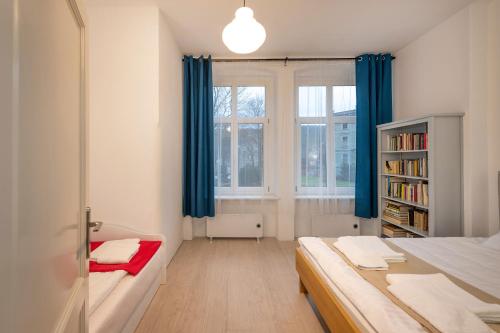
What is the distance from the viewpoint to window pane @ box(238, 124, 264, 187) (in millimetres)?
3781

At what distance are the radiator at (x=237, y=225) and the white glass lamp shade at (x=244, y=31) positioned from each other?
2.38 meters

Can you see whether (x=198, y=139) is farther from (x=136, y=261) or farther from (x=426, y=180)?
(x=426, y=180)

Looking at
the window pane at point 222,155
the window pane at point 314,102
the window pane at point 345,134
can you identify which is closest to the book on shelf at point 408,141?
the window pane at point 345,134

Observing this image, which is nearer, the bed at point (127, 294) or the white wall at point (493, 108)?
the bed at point (127, 294)

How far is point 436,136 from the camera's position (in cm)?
251

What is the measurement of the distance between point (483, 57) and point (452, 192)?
1311mm

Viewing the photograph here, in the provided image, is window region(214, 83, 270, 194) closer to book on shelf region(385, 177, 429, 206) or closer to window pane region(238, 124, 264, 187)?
window pane region(238, 124, 264, 187)

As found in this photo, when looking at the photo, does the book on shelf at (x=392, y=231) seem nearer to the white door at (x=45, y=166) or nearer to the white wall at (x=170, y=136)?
the white wall at (x=170, y=136)

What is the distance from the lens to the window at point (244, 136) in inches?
147

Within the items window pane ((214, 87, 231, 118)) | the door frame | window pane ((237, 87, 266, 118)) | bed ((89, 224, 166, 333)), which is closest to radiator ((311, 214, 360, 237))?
window pane ((237, 87, 266, 118))

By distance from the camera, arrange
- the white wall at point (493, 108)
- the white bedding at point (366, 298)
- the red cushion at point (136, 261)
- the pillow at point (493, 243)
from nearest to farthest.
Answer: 1. the white bedding at point (366, 298)
2. the red cushion at point (136, 261)
3. the pillow at point (493, 243)
4. the white wall at point (493, 108)

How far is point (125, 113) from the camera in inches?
97.3

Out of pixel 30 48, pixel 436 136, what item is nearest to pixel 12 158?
pixel 30 48

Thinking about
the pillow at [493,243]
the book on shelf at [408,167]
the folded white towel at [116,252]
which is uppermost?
the book on shelf at [408,167]
